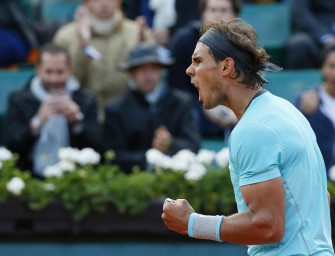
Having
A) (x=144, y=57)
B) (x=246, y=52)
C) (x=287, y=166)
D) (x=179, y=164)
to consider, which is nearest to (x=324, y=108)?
(x=144, y=57)

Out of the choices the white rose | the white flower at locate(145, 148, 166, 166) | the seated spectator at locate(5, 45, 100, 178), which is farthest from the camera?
the seated spectator at locate(5, 45, 100, 178)

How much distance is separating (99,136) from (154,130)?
385 mm

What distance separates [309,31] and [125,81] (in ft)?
5.71

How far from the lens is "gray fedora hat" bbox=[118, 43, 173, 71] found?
299 inches

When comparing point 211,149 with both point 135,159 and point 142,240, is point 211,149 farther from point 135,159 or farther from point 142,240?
point 142,240

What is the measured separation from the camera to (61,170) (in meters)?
6.61

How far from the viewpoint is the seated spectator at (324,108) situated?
291 inches

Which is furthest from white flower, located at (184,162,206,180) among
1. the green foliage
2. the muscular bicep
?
the muscular bicep

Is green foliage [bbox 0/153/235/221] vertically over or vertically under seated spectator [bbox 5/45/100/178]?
under

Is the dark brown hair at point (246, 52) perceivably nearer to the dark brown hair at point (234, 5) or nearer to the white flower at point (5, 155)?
the white flower at point (5, 155)

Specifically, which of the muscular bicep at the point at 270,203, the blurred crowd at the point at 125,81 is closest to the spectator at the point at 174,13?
the blurred crowd at the point at 125,81

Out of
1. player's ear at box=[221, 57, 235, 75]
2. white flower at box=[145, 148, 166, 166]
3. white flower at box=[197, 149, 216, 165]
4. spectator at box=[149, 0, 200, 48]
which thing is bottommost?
player's ear at box=[221, 57, 235, 75]

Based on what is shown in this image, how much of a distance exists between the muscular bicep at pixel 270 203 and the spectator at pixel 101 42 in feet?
14.6

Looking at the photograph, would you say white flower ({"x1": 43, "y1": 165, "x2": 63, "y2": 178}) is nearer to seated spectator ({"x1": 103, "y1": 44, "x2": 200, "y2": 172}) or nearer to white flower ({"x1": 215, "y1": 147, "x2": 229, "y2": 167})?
seated spectator ({"x1": 103, "y1": 44, "x2": 200, "y2": 172})
